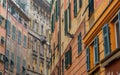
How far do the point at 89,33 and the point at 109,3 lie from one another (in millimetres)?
3606

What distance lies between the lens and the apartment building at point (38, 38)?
53125 mm

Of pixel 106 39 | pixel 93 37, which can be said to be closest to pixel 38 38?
pixel 93 37

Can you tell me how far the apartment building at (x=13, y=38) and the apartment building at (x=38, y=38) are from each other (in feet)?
9.20

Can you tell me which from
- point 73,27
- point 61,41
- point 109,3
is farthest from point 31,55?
point 109,3

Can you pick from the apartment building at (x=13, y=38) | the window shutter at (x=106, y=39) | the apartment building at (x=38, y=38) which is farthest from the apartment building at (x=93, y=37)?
the apartment building at (x=38, y=38)

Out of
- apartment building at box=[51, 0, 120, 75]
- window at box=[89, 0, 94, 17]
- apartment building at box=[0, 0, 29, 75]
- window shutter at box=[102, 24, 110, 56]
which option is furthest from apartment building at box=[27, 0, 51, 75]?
window shutter at box=[102, 24, 110, 56]

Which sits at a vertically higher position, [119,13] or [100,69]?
[119,13]

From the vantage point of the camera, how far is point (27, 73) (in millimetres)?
50125

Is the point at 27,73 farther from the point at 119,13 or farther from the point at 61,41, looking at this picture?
the point at 119,13

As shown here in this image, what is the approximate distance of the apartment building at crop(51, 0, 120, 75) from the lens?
11.6 metres

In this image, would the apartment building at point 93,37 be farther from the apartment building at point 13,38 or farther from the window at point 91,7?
the apartment building at point 13,38

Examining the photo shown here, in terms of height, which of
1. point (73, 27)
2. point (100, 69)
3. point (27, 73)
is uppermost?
point (27, 73)

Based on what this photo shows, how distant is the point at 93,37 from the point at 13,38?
3027cm

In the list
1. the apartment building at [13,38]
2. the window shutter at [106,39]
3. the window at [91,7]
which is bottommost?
the window shutter at [106,39]
